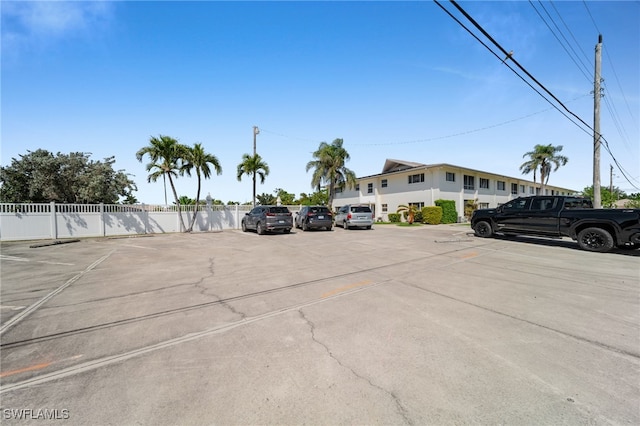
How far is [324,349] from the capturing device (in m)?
3.09

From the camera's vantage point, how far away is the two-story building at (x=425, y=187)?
29.0m

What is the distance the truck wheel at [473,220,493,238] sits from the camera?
1371 cm

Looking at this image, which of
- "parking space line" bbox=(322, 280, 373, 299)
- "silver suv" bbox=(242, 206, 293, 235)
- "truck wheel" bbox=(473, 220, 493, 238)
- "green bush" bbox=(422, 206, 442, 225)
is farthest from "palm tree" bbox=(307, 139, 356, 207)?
"parking space line" bbox=(322, 280, 373, 299)

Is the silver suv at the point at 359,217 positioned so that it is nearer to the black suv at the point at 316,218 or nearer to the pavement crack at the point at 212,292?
the black suv at the point at 316,218

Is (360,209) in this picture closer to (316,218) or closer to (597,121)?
(316,218)

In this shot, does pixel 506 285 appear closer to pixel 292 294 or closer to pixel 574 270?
pixel 574 270

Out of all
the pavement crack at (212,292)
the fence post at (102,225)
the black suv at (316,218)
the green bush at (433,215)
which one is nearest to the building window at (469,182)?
the green bush at (433,215)

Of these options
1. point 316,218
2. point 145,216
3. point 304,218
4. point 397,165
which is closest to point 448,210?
point 397,165

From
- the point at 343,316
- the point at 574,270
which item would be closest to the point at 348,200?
the point at 574,270

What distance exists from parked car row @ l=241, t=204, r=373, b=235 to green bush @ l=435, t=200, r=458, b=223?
34.6 ft

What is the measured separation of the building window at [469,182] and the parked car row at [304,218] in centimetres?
1807

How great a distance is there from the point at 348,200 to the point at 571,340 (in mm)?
36988

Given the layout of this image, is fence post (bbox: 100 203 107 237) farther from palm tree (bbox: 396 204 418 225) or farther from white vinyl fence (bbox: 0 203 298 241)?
palm tree (bbox: 396 204 418 225)

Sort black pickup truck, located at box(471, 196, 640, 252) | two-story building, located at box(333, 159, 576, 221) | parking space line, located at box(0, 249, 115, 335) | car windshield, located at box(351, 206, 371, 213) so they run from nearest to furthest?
parking space line, located at box(0, 249, 115, 335), black pickup truck, located at box(471, 196, 640, 252), car windshield, located at box(351, 206, 371, 213), two-story building, located at box(333, 159, 576, 221)
